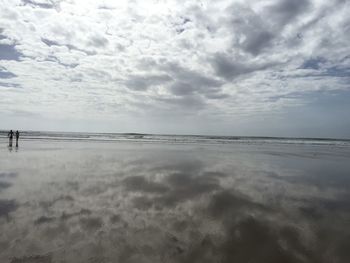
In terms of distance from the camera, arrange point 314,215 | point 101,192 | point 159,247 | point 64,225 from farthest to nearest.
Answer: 1. point 101,192
2. point 314,215
3. point 64,225
4. point 159,247

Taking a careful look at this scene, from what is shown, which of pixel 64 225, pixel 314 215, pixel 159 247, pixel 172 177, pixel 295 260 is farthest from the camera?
pixel 172 177

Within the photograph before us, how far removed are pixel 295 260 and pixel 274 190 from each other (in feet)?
20.6

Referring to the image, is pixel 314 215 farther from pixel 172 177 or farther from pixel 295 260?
pixel 172 177

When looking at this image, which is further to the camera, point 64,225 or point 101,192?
point 101,192

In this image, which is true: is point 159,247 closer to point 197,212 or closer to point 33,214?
point 197,212

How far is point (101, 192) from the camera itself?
9.91 metres

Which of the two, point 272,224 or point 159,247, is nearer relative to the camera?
point 159,247

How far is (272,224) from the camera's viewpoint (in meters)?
7.04

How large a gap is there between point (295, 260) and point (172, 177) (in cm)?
886

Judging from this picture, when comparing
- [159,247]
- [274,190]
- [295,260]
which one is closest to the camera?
[295,260]

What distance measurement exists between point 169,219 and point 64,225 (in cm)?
261

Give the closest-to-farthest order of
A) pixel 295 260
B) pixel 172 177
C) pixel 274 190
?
pixel 295 260 → pixel 274 190 → pixel 172 177

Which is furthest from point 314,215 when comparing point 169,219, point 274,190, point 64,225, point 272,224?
point 64,225

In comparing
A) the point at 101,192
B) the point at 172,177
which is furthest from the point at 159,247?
the point at 172,177
